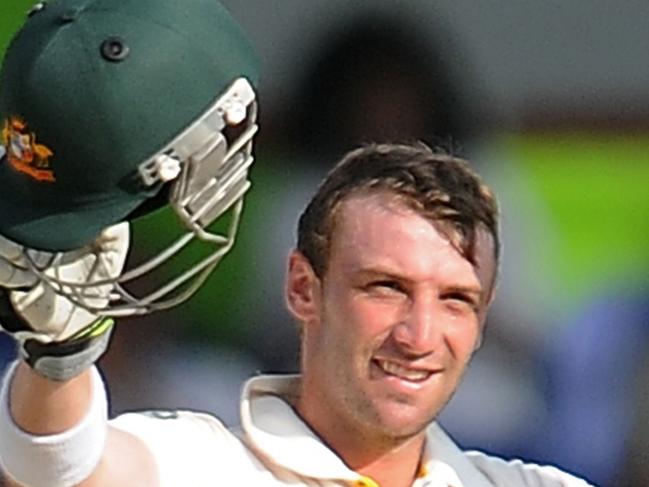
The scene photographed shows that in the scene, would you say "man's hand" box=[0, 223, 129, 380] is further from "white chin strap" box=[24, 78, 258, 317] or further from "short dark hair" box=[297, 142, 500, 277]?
"short dark hair" box=[297, 142, 500, 277]

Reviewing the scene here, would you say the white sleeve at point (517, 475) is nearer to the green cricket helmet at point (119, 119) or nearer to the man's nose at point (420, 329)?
the man's nose at point (420, 329)

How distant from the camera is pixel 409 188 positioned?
9.87ft

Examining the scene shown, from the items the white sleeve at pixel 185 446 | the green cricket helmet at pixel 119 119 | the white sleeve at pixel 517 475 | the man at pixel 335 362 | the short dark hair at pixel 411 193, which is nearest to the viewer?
the green cricket helmet at pixel 119 119

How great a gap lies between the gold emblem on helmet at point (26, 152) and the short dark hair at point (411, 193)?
64cm

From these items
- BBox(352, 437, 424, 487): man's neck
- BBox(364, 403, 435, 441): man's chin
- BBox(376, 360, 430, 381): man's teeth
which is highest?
BBox(376, 360, 430, 381): man's teeth

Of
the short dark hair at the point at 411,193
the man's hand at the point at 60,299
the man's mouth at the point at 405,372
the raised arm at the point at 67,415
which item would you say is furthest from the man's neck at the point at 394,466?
the man's hand at the point at 60,299

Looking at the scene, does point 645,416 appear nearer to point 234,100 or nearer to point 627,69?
point 627,69

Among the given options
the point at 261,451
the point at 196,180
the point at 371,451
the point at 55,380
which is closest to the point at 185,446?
the point at 261,451

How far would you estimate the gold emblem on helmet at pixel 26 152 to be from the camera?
8.04 ft

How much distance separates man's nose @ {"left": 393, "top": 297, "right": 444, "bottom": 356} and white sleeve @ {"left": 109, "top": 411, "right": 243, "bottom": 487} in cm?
24

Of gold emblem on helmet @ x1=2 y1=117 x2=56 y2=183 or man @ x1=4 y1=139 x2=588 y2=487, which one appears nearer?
gold emblem on helmet @ x1=2 y1=117 x2=56 y2=183

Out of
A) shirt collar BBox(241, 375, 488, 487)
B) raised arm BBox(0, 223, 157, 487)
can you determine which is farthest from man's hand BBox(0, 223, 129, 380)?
shirt collar BBox(241, 375, 488, 487)

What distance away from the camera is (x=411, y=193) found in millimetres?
3006

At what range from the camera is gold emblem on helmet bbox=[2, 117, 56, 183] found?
2.45m
